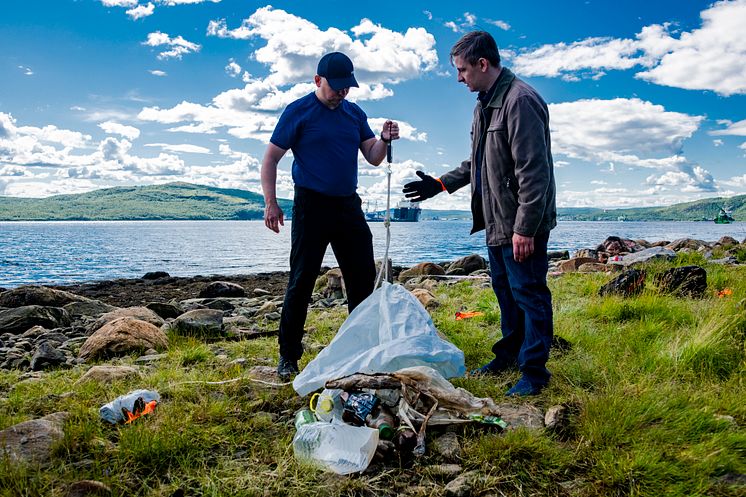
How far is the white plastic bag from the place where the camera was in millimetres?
3480

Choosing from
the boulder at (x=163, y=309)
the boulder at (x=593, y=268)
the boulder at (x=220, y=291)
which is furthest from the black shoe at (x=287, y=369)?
the boulder at (x=220, y=291)

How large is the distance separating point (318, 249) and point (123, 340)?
3159mm

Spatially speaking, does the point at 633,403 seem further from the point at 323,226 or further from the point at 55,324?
the point at 55,324

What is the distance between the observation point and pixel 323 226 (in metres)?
4.31

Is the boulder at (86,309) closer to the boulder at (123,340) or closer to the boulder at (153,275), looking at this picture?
the boulder at (123,340)

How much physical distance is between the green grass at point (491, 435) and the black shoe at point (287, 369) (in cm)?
27

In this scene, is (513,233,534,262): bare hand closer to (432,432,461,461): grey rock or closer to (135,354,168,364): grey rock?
(432,432,461,461): grey rock

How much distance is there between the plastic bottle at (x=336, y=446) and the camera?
270 centimetres

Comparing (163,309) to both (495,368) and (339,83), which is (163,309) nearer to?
(339,83)

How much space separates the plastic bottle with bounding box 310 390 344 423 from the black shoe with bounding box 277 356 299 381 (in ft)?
3.70

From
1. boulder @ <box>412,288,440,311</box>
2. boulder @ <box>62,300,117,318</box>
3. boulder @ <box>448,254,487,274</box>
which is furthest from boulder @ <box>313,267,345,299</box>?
boulder @ <box>448,254,487,274</box>

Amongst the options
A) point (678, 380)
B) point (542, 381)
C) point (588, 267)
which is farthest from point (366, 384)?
point (588, 267)

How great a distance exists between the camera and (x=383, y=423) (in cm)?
294

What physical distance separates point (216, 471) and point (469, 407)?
154 cm
